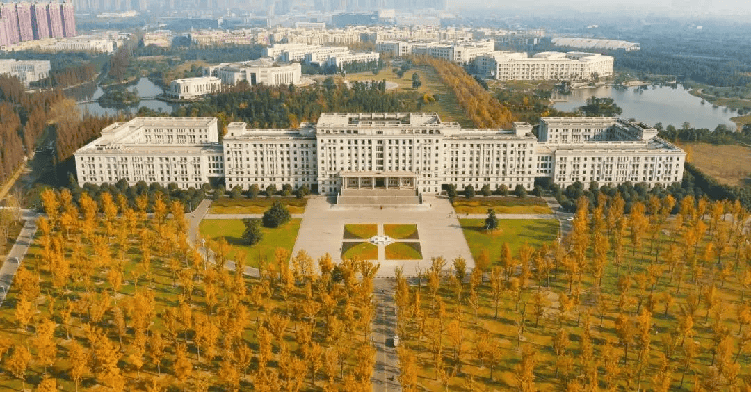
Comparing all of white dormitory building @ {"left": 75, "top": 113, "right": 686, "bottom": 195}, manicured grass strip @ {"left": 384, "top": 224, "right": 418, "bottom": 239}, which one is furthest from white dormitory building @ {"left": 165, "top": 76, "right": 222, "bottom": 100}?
manicured grass strip @ {"left": 384, "top": 224, "right": 418, "bottom": 239}

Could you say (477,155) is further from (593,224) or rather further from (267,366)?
(267,366)

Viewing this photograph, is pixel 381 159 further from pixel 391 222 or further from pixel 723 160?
pixel 723 160

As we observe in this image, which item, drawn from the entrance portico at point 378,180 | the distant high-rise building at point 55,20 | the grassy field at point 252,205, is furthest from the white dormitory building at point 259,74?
the distant high-rise building at point 55,20

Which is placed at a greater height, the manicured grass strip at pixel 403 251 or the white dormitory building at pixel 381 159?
the white dormitory building at pixel 381 159

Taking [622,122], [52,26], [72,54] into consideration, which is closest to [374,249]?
[622,122]

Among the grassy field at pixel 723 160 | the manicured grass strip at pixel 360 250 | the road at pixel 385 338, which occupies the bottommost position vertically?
the road at pixel 385 338

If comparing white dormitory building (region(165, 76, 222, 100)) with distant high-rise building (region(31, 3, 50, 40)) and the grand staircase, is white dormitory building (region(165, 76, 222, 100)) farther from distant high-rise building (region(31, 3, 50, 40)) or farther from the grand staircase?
distant high-rise building (region(31, 3, 50, 40))

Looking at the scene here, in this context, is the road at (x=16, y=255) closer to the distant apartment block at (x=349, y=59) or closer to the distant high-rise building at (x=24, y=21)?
the distant apartment block at (x=349, y=59)
